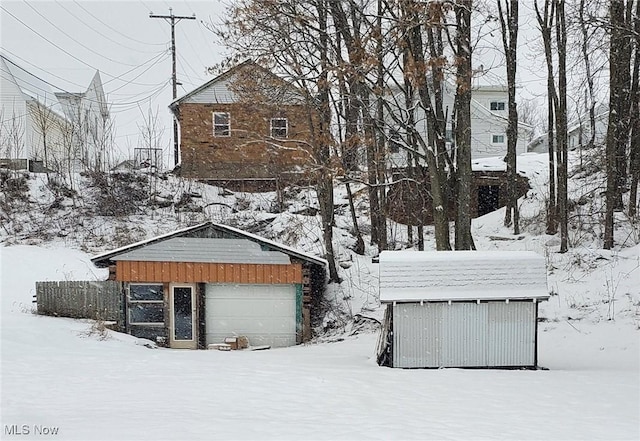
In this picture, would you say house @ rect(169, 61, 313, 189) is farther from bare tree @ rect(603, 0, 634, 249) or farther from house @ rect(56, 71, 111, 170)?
bare tree @ rect(603, 0, 634, 249)

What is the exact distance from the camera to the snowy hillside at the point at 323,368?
5.68 meters

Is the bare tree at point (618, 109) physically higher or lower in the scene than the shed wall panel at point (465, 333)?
higher

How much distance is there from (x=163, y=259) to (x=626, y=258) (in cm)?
1302

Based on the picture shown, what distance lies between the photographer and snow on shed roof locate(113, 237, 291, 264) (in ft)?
45.0

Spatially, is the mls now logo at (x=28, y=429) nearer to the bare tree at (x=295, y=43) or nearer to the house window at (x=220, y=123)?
the bare tree at (x=295, y=43)

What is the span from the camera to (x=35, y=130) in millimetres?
27297

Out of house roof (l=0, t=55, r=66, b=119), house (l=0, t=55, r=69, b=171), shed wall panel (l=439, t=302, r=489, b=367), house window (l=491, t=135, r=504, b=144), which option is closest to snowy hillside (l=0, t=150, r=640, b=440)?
shed wall panel (l=439, t=302, r=489, b=367)

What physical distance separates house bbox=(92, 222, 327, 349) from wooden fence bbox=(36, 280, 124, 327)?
10.9 inches

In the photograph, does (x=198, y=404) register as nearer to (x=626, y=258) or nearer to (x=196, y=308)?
(x=196, y=308)

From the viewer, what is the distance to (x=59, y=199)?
76.2ft

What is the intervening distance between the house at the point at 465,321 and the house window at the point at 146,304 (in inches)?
277

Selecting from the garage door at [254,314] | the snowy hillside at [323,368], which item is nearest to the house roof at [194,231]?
the garage door at [254,314]

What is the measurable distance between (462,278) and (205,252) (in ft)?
23.5

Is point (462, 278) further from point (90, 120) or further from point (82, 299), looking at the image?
point (90, 120)
